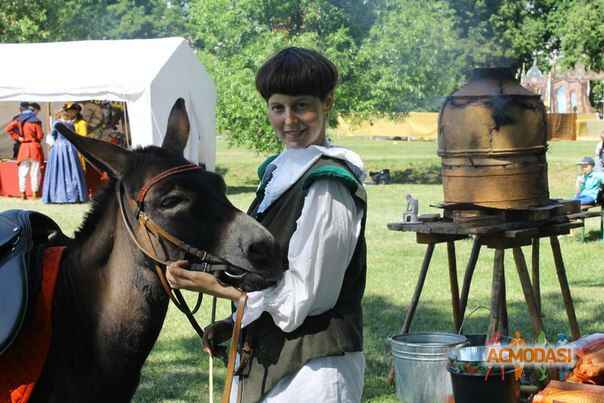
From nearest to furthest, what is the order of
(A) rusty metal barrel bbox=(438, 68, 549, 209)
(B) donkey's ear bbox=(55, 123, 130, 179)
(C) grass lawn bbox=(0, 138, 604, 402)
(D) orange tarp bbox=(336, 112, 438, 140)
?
(B) donkey's ear bbox=(55, 123, 130, 179) → (A) rusty metal barrel bbox=(438, 68, 549, 209) → (C) grass lawn bbox=(0, 138, 604, 402) → (D) orange tarp bbox=(336, 112, 438, 140)

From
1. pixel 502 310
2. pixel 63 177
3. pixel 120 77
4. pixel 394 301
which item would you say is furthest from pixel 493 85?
pixel 63 177

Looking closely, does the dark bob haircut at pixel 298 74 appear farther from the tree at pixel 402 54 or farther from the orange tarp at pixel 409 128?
the orange tarp at pixel 409 128

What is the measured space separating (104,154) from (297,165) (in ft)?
2.30

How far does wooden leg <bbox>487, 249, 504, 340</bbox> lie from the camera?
5.55 m

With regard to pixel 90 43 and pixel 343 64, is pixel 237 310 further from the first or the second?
pixel 343 64

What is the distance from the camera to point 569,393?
4.78 metres

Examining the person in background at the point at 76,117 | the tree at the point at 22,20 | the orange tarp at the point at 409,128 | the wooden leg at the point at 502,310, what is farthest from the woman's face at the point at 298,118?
the orange tarp at the point at 409,128

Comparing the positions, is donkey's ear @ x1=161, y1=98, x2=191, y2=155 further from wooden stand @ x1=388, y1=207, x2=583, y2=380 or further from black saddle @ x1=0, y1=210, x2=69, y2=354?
wooden stand @ x1=388, y1=207, x2=583, y2=380

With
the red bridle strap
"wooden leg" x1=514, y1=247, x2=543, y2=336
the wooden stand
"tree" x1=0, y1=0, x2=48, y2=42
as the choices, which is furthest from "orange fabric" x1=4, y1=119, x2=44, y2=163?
the red bridle strap

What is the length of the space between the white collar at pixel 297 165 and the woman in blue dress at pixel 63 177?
14.7 metres

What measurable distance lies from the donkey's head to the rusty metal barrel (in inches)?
121

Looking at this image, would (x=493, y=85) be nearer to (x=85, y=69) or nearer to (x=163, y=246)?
(x=163, y=246)

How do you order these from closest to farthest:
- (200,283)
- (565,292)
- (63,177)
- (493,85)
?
(200,283)
(493,85)
(565,292)
(63,177)

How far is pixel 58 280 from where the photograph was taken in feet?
9.89
